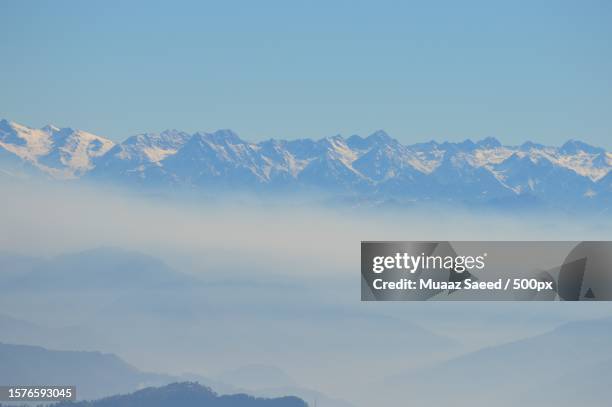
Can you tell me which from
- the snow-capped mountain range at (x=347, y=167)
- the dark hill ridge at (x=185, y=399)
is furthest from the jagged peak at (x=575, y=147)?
the dark hill ridge at (x=185, y=399)

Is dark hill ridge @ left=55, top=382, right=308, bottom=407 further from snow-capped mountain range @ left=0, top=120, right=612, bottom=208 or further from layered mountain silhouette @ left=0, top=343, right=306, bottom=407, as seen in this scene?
snow-capped mountain range @ left=0, top=120, right=612, bottom=208

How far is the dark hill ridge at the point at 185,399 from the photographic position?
98.1m

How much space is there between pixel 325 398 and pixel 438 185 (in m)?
27.6

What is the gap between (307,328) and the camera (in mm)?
140250

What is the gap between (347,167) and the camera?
112m

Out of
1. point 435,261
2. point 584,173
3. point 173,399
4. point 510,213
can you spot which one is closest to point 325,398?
point 173,399

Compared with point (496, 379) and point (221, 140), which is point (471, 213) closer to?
point (496, 379)

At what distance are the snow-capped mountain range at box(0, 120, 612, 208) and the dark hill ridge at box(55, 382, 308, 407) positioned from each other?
22586mm

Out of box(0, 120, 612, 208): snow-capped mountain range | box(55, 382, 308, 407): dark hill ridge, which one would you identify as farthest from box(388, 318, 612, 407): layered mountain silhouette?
box(0, 120, 612, 208): snow-capped mountain range

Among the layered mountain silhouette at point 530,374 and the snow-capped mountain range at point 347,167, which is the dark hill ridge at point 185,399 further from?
the snow-capped mountain range at point 347,167

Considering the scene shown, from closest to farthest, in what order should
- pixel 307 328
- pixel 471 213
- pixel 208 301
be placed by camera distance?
pixel 471 213
pixel 208 301
pixel 307 328

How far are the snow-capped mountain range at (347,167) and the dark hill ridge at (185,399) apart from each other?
2259cm

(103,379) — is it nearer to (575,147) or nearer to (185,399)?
(185,399)

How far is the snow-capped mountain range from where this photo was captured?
105m
